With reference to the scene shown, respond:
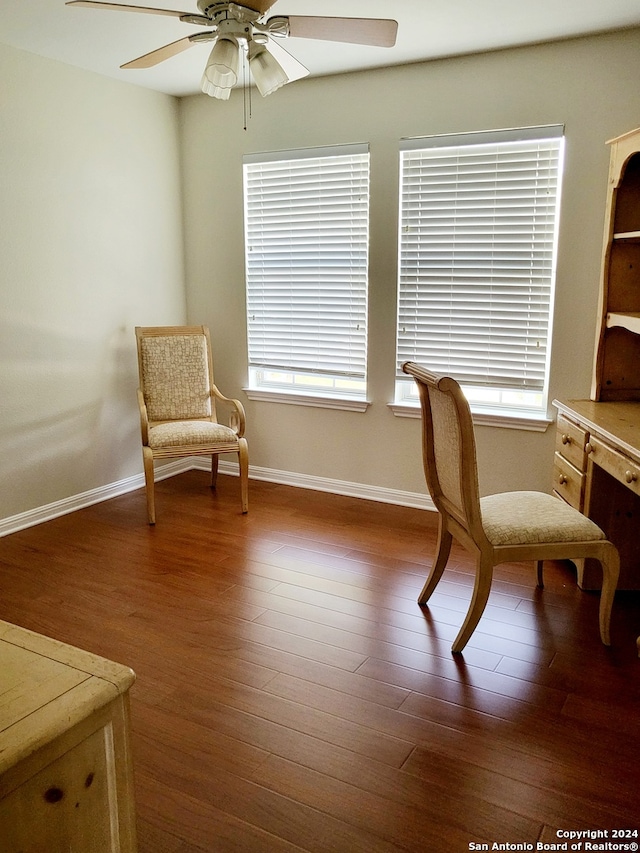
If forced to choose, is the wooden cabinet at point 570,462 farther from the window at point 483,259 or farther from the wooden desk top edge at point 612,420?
the window at point 483,259

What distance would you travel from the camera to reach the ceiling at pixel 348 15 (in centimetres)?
291

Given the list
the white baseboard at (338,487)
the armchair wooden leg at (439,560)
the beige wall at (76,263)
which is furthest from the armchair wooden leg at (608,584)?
the beige wall at (76,263)

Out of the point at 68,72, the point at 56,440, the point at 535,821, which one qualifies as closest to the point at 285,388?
the point at 56,440

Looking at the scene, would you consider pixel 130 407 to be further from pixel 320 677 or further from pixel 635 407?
pixel 635 407

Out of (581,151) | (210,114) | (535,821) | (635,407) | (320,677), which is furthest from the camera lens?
(210,114)

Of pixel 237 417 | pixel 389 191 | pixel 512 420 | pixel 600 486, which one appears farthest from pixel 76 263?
pixel 600 486

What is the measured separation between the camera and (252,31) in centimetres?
240

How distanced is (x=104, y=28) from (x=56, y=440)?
221cm

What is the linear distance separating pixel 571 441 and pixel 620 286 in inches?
31.1

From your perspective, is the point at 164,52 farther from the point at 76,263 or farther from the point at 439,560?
the point at 439,560

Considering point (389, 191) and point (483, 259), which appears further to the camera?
point (389, 191)

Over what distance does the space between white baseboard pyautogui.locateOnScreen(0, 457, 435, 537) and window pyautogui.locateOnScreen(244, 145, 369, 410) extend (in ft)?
1.78

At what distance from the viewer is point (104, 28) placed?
3176 mm

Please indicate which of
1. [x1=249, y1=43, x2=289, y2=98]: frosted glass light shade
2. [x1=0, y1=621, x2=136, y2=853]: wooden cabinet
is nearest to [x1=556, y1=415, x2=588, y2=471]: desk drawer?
[x1=249, y1=43, x2=289, y2=98]: frosted glass light shade
